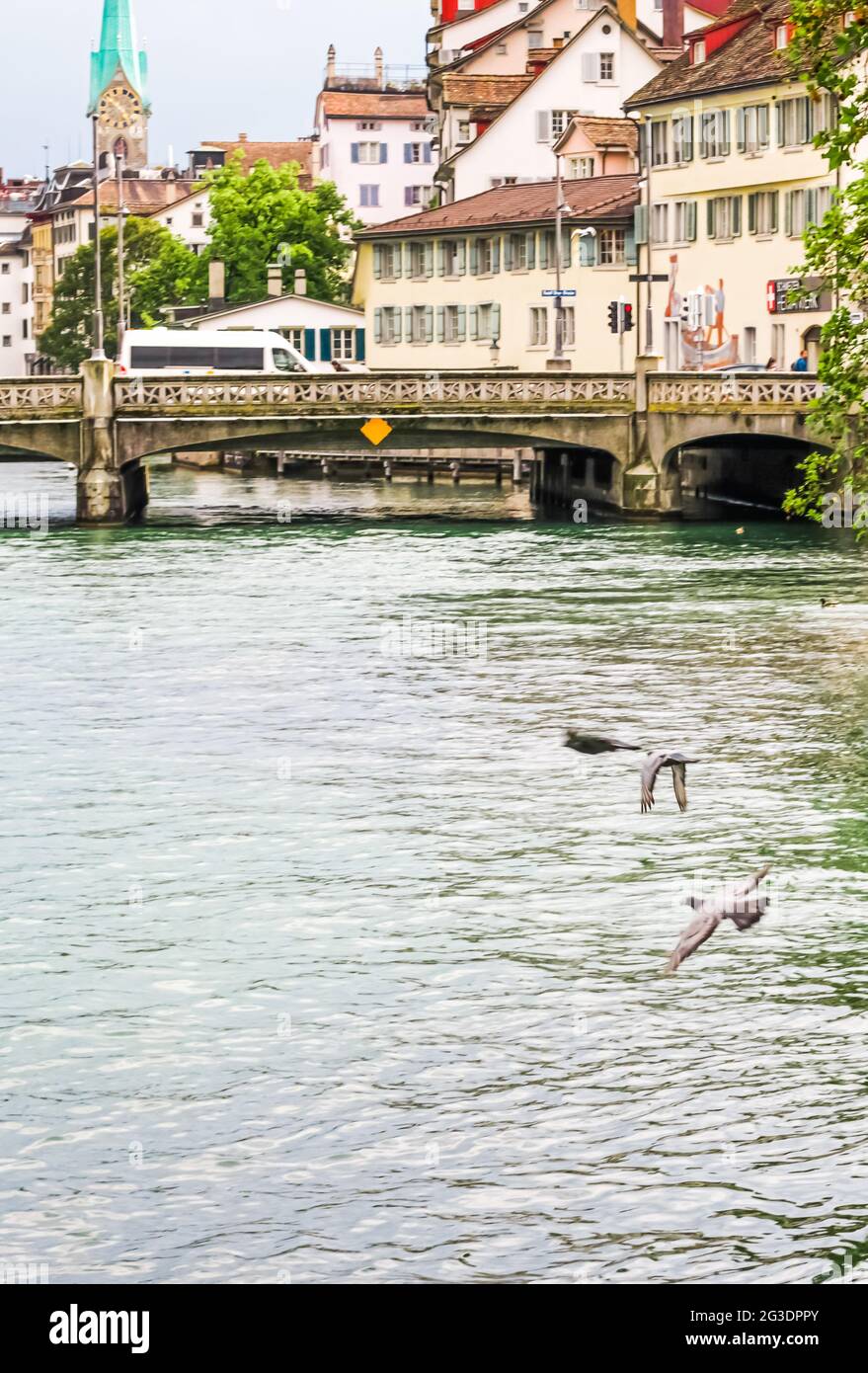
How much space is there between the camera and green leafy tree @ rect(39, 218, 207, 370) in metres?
115

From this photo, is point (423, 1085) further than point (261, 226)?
No

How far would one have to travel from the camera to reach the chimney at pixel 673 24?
84562mm

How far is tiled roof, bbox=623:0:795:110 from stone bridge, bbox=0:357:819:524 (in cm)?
1111

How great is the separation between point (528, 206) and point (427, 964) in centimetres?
6584

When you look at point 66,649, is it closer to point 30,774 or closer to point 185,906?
point 30,774

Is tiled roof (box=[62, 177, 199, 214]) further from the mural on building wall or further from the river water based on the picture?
the river water

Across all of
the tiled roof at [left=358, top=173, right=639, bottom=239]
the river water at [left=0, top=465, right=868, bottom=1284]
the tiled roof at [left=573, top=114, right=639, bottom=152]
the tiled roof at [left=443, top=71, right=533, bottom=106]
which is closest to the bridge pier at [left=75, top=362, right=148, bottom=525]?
the river water at [left=0, top=465, right=868, bottom=1284]

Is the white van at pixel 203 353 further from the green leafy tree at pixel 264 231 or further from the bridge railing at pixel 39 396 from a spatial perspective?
the green leafy tree at pixel 264 231

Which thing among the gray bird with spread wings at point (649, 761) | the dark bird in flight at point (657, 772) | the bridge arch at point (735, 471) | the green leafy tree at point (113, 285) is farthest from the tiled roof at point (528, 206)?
the dark bird in flight at point (657, 772)

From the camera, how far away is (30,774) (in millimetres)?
23891

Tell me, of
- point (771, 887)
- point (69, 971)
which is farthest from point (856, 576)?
point (69, 971)

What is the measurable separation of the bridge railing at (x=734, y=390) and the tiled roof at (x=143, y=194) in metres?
107

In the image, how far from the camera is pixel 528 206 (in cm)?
8031
